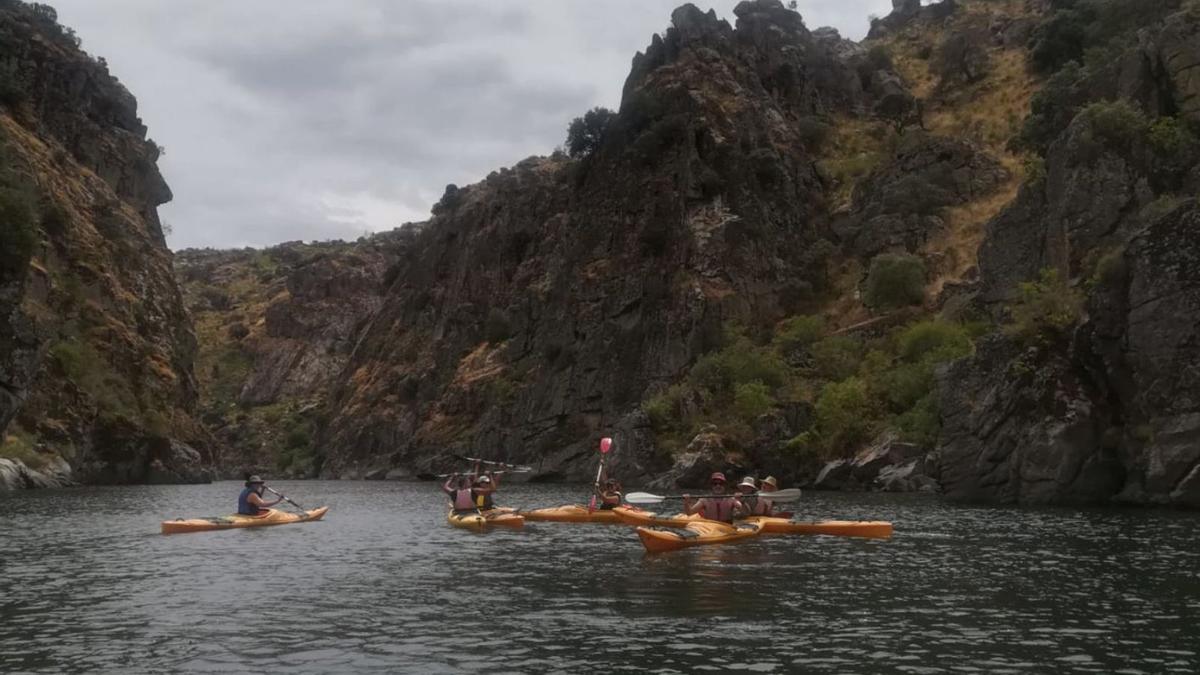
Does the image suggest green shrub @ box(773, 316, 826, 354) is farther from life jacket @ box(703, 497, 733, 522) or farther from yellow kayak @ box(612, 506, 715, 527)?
life jacket @ box(703, 497, 733, 522)

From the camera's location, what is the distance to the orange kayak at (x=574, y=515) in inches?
1399

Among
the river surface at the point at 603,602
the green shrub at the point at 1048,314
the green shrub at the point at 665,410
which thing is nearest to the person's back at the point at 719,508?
the river surface at the point at 603,602

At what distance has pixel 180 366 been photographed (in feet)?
295

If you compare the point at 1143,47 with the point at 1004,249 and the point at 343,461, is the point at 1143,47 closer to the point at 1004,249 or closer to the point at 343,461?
the point at 1004,249

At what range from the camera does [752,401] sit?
6325 cm

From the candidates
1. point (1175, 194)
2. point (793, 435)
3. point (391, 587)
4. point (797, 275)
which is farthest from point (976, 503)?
point (797, 275)

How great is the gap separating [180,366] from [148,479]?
16981 millimetres

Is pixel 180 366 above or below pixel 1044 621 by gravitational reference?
above

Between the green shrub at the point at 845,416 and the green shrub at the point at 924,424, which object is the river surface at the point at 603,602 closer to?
the green shrub at the point at 924,424

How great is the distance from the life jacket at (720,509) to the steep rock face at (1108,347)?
1804cm

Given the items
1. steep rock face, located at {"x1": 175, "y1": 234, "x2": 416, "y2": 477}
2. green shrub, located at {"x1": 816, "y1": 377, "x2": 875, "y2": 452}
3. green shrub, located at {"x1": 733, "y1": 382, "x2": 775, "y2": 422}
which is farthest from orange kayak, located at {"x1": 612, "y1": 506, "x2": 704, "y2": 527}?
steep rock face, located at {"x1": 175, "y1": 234, "x2": 416, "y2": 477}

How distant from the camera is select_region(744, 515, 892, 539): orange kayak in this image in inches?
1088

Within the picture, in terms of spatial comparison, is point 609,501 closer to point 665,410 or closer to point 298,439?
point 665,410

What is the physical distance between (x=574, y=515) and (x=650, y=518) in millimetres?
4674
